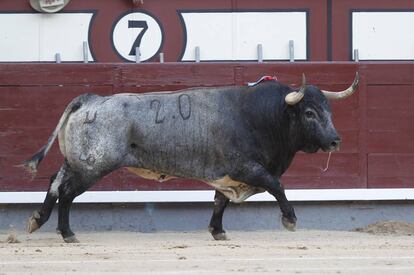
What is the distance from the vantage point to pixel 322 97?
1040 cm

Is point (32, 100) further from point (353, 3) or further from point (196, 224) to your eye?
point (353, 3)

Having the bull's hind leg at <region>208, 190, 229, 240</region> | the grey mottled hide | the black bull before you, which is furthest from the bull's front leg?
the bull's hind leg at <region>208, 190, 229, 240</region>

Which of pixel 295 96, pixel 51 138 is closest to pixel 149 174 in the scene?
pixel 51 138

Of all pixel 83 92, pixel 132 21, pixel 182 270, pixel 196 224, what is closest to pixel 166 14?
pixel 132 21

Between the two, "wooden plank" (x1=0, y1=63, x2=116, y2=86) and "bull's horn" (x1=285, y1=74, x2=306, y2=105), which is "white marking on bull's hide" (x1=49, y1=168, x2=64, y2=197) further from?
"bull's horn" (x1=285, y1=74, x2=306, y2=105)

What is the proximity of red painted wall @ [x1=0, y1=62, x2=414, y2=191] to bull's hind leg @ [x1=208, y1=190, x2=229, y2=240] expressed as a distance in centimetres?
94

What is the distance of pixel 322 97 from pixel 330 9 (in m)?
2.23

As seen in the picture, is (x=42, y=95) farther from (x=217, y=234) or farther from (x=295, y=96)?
(x=295, y=96)

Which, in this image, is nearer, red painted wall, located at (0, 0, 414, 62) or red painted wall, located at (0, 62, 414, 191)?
red painted wall, located at (0, 62, 414, 191)

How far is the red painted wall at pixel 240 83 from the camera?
11547 millimetres

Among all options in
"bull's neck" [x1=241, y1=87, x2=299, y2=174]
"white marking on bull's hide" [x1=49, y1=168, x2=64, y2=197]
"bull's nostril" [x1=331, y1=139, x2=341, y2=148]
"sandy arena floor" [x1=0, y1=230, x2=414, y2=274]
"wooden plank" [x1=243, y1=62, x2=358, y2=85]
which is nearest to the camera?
"sandy arena floor" [x1=0, y1=230, x2=414, y2=274]

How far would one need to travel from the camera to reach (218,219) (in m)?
10.7

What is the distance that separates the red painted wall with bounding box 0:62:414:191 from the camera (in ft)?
37.9

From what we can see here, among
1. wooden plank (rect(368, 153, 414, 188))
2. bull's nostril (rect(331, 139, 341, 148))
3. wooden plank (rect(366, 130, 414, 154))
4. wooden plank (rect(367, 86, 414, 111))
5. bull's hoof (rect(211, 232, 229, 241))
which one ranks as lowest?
bull's hoof (rect(211, 232, 229, 241))
